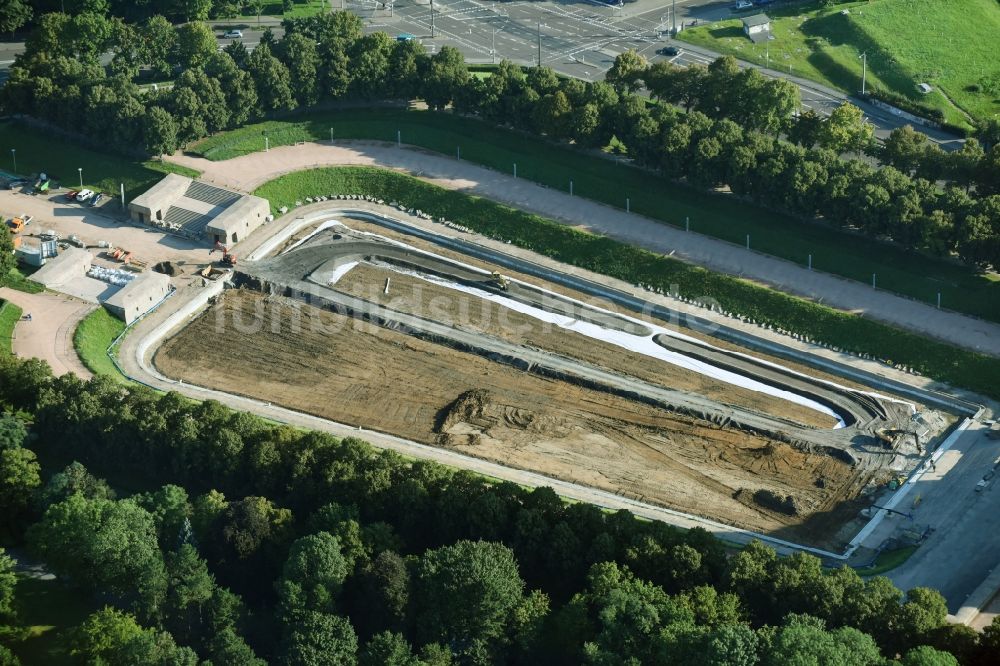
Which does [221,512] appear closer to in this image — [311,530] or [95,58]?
[311,530]

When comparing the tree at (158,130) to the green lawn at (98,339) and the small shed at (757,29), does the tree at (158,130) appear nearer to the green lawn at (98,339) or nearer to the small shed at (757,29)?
the green lawn at (98,339)

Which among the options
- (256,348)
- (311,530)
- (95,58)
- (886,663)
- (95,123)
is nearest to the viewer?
(886,663)

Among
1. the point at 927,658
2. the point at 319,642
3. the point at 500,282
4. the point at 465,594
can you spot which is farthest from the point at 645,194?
the point at 927,658

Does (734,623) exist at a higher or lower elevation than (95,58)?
lower

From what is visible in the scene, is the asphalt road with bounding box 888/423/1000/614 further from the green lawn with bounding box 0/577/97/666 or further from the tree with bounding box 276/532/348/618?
the green lawn with bounding box 0/577/97/666

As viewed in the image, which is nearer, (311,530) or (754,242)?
(311,530)

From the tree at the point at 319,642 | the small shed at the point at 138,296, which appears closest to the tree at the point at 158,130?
the small shed at the point at 138,296

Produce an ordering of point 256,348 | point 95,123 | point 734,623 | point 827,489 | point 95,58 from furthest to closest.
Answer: point 95,58, point 95,123, point 256,348, point 827,489, point 734,623

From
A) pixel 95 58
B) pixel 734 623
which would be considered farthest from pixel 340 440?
pixel 95 58
